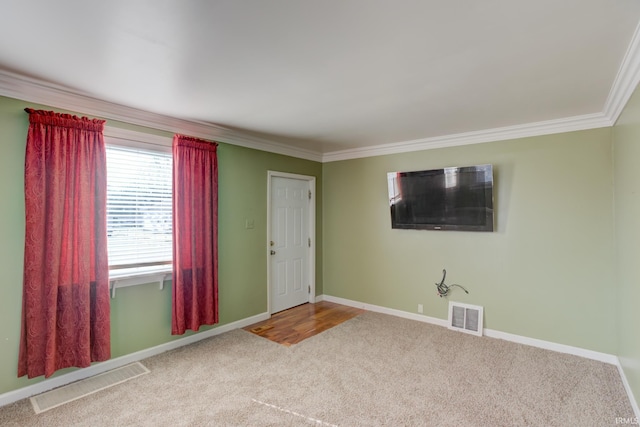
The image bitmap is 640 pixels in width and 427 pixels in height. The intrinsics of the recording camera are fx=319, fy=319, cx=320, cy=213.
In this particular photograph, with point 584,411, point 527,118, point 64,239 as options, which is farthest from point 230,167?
point 584,411

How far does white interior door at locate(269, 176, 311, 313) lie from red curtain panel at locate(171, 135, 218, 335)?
1036 mm

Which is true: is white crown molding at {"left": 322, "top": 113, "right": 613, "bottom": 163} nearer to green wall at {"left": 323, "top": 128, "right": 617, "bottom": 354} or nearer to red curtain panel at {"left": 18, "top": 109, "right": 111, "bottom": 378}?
green wall at {"left": 323, "top": 128, "right": 617, "bottom": 354}

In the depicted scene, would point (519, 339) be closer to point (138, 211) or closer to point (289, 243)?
point (289, 243)

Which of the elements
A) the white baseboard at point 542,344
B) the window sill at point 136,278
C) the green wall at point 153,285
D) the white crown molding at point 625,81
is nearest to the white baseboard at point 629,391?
the white baseboard at point 542,344

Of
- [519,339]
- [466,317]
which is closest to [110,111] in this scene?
[466,317]

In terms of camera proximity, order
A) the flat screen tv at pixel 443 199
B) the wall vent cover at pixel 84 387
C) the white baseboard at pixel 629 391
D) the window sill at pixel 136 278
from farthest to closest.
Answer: the flat screen tv at pixel 443 199 → the window sill at pixel 136 278 → the wall vent cover at pixel 84 387 → the white baseboard at pixel 629 391

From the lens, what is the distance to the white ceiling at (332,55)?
1.55m

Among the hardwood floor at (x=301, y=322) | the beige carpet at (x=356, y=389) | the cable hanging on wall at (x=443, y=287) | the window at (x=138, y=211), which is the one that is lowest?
the beige carpet at (x=356, y=389)

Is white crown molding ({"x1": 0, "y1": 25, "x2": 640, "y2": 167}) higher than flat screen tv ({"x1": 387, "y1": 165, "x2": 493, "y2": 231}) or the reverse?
higher

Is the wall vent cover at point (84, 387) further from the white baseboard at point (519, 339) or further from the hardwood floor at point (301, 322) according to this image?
the white baseboard at point (519, 339)

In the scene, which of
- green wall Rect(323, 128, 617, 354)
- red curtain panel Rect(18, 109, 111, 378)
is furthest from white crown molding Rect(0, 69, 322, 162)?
green wall Rect(323, 128, 617, 354)

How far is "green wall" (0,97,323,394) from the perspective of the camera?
241 centimetres

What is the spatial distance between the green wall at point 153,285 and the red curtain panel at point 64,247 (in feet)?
0.29

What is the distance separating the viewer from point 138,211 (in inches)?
124
